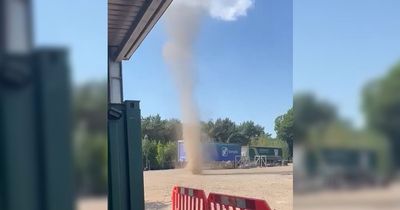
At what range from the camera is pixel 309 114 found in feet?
2.68

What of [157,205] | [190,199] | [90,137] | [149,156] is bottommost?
[157,205]

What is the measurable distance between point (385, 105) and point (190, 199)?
4330mm

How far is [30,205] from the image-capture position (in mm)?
632

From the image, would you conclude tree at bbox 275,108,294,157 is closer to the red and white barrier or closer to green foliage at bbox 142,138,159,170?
the red and white barrier

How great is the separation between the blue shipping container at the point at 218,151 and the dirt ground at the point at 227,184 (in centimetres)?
68

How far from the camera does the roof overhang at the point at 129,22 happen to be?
3090mm

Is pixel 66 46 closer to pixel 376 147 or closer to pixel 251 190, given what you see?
pixel 376 147

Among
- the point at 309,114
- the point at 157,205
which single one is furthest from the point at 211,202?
the point at 157,205

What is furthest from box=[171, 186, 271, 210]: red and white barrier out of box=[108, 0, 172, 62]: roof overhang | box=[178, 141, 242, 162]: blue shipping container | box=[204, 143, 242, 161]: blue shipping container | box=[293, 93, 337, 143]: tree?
box=[204, 143, 242, 161]: blue shipping container

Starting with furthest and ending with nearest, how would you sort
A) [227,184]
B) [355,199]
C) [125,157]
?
[227,184], [125,157], [355,199]

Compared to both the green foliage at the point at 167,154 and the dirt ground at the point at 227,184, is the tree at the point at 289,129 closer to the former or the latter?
the dirt ground at the point at 227,184

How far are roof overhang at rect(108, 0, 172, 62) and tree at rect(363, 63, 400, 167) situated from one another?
2337 mm

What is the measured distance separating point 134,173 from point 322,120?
1.25 m

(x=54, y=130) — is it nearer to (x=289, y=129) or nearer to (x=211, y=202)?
(x=289, y=129)
